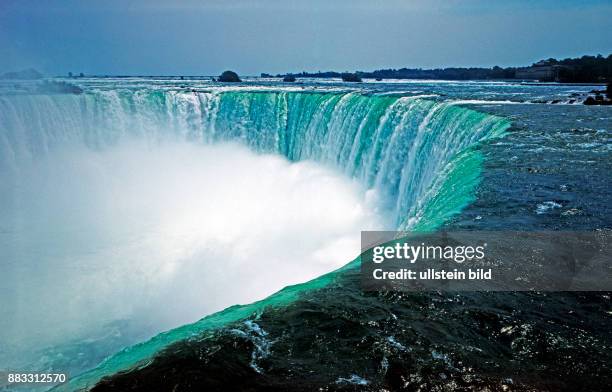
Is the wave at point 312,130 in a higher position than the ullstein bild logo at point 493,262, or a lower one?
higher

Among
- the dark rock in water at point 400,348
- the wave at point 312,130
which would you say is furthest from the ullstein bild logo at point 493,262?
the wave at point 312,130

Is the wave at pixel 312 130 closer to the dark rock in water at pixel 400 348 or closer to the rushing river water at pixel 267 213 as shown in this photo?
the rushing river water at pixel 267 213

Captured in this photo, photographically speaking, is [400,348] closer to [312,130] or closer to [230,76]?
[312,130]

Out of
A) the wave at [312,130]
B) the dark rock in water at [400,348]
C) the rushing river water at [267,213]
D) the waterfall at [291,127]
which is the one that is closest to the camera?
the dark rock in water at [400,348]

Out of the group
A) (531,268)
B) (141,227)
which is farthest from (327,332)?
(141,227)

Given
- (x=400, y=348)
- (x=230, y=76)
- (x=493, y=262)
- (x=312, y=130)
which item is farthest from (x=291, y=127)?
(x=230, y=76)

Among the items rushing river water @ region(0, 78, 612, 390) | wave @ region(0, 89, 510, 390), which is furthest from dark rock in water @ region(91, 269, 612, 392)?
wave @ region(0, 89, 510, 390)

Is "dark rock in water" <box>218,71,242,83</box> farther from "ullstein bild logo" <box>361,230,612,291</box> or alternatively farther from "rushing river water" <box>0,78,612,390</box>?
"ullstein bild logo" <box>361,230,612,291</box>
